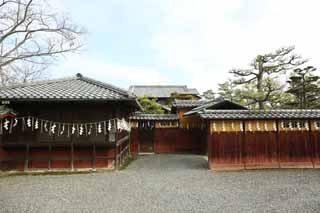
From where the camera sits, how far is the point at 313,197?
18.4 feet

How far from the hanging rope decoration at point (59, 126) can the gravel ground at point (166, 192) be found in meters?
1.76

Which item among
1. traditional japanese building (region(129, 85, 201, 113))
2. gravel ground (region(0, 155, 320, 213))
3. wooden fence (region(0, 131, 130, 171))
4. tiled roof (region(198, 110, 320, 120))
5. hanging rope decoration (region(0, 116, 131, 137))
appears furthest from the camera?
traditional japanese building (region(129, 85, 201, 113))

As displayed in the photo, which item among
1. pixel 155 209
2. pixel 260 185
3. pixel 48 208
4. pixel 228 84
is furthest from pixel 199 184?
pixel 228 84

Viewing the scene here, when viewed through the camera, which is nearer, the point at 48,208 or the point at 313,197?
the point at 48,208

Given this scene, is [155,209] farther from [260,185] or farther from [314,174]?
[314,174]

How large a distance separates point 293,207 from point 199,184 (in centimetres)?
279

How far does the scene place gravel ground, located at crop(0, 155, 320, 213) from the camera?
16.4ft

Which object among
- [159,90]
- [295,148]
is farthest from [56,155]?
[159,90]

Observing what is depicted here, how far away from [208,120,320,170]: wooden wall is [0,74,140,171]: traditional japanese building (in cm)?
426

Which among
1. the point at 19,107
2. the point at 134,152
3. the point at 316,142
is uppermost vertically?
the point at 19,107

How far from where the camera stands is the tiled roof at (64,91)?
28.0 ft

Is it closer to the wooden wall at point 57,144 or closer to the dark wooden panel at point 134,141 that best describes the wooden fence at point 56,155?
the wooden wall at point 57,144

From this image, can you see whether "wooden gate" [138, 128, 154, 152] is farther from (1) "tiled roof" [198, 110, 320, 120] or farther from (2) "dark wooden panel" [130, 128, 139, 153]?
(1) "tiled roof" [198, 110, 320, 120]

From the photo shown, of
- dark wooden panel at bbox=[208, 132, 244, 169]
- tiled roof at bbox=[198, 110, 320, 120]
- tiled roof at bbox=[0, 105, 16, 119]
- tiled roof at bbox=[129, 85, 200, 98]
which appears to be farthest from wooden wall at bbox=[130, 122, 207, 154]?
tiled roof at bbox=[129, 85, 200, 98]
